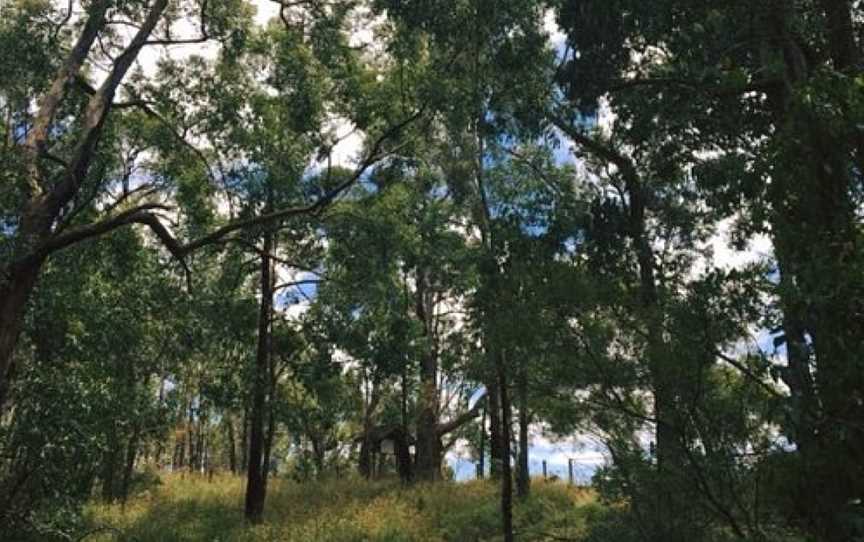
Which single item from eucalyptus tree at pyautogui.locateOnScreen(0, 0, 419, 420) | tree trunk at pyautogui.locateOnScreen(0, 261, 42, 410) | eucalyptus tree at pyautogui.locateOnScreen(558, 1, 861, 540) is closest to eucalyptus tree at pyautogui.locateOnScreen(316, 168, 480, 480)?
eucalyptus tree at pyautogui.locateOnScreen(0, 0, 419, 420)

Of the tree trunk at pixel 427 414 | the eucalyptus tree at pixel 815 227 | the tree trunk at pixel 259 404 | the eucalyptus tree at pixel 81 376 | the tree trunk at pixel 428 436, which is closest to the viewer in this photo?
the eucalyptus tree at pixel 815 227

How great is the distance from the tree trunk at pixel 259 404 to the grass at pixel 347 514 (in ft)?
1.38

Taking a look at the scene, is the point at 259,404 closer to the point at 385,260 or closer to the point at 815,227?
the point at 385,260

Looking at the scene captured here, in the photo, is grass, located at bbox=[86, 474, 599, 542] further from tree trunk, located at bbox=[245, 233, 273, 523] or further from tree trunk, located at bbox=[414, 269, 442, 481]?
tree trunk, located at bbox=[414, 269, 442, 481]

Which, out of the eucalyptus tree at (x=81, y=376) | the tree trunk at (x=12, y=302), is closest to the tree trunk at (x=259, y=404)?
the eucalyptus tree at (x=81, y=376)

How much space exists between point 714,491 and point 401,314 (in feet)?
37.1

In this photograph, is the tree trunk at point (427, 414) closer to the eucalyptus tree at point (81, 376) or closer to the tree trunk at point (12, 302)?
the eucalyptus tree at point (81, 376)

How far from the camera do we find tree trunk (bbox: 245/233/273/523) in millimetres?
16875

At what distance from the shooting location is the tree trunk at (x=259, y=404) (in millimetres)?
16875

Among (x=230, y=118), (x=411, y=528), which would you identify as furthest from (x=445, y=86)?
(x=411, y=528)

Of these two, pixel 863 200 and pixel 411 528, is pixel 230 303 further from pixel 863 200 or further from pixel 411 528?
pixel 863 200

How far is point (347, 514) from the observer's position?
16469 millimetres

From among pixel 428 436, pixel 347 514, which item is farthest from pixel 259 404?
pixel 428 436

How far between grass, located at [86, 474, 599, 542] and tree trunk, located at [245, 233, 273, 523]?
1.38ft
